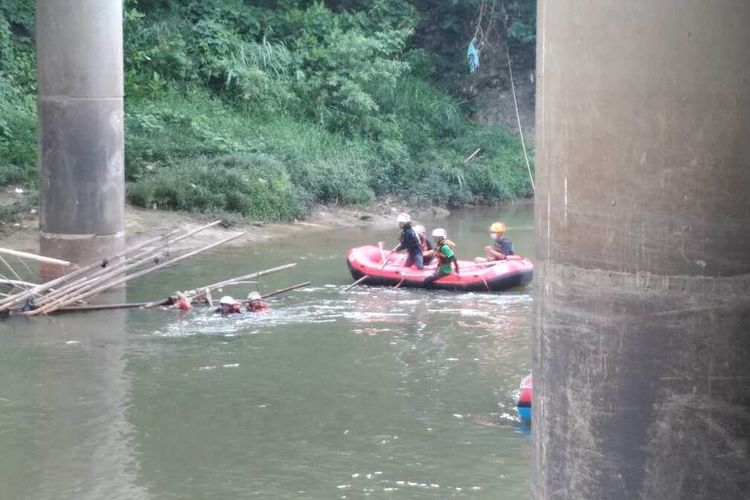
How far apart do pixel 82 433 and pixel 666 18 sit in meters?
6.46

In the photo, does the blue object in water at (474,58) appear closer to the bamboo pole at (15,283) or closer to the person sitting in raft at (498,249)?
the person sitting in raft at (498,249)

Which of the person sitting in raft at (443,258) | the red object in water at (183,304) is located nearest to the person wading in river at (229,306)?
the red object in water at (183,304)

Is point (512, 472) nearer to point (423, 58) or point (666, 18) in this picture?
point (666, 18)

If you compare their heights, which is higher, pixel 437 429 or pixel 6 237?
pixel 6 237

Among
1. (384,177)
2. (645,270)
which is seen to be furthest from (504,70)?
(645,270)

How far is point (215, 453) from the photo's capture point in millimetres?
8766

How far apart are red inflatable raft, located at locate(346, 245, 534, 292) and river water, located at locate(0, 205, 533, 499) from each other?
0.23 metres

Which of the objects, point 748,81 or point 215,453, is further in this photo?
point 215,453

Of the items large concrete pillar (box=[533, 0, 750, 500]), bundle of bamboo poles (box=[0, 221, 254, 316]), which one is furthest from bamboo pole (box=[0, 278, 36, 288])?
large concrete pillar (box=[533, 0, 750, 500])

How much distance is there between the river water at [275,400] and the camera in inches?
324

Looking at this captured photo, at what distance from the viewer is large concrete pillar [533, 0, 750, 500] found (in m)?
4.37

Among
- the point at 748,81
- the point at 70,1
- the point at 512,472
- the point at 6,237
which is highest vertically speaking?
the point at 70,1

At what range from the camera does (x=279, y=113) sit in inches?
1046

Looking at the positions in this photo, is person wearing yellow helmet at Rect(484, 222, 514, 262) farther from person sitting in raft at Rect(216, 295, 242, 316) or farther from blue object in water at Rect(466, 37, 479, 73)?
blue object in water at Rect(466, 37, 479, 73)
